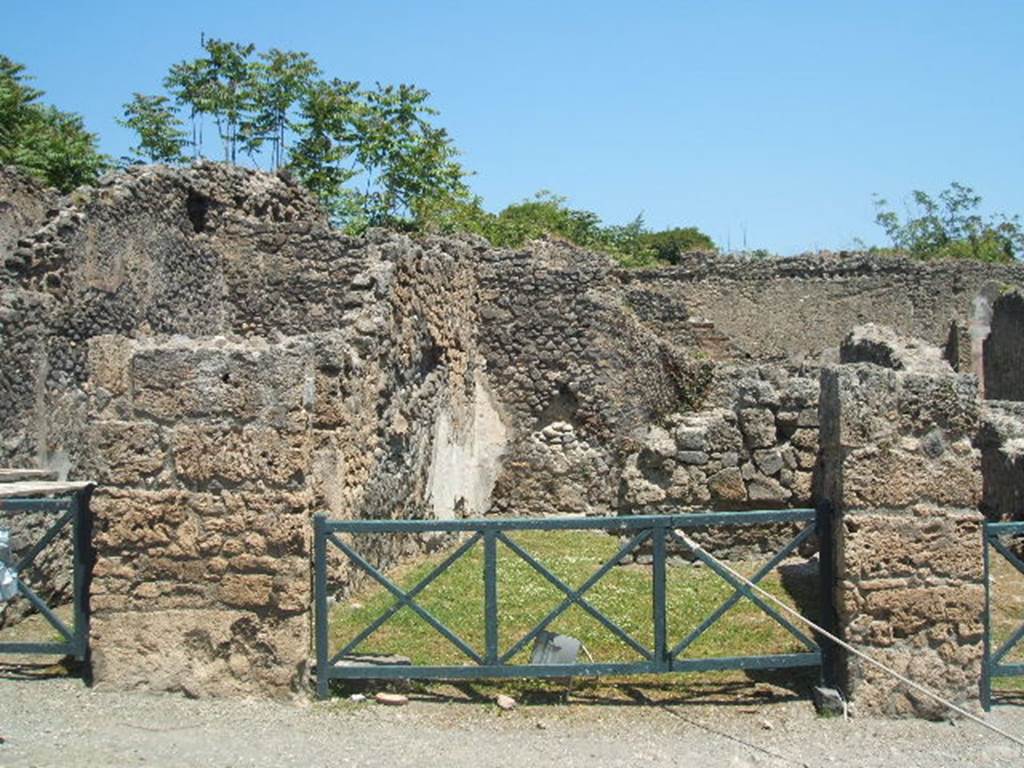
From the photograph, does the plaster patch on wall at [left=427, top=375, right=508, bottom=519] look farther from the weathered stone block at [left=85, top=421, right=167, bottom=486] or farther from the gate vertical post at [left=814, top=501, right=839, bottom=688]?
the gate vertical post at [left=814, top=501, right=839, bottom=688]

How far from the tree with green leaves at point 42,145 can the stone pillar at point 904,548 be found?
62.6ft

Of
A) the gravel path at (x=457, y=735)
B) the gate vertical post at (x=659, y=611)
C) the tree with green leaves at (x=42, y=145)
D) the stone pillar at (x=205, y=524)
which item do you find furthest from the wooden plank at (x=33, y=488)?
the tree with green leaves at (x=42, y=145)

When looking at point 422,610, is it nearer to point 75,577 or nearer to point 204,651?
point 204,651

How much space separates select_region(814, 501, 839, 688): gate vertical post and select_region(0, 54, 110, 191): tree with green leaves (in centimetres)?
1892

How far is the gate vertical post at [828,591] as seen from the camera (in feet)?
19.8

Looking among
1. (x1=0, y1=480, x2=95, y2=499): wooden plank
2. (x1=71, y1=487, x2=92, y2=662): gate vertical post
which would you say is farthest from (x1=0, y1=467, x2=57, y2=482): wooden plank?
(x1=71, y1=487, x2=92, y2=662): gate vertical post

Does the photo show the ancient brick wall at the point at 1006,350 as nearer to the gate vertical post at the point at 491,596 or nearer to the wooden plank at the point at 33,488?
the gate vertical post at the point at 491,596

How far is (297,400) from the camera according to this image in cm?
602

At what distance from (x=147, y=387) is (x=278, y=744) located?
2.06 meters

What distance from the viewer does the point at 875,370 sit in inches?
233

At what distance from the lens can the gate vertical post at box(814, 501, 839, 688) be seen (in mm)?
6027

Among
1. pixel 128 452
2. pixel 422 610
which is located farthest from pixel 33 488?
pixel 422 610

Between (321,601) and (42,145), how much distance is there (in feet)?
64.3

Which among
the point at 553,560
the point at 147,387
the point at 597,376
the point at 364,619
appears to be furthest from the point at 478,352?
the point at 147,387
